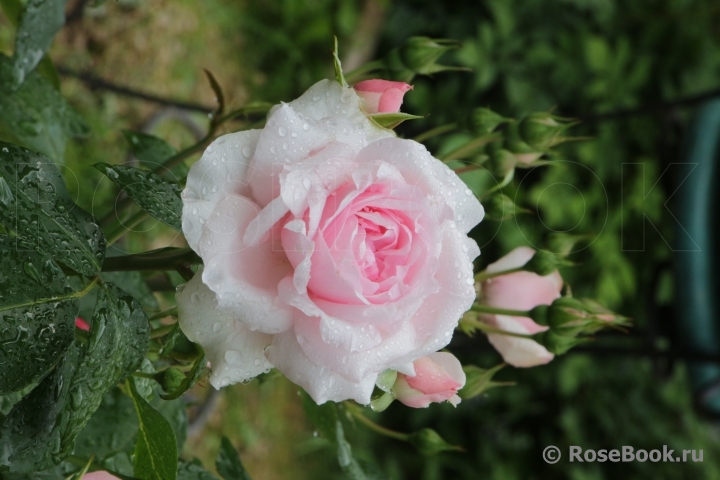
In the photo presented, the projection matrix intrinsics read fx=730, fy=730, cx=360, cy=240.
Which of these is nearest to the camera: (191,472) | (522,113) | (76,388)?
(76,388)

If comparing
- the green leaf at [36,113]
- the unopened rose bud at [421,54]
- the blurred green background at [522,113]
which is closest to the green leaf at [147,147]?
the green leaf at [36,113]

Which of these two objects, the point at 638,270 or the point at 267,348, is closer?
the point at 267,348

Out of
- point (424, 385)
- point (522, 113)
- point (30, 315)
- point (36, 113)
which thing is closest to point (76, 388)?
point (30, 315)

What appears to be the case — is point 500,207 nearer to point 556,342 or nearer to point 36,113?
point 556,342

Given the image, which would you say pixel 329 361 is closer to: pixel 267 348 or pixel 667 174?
pixel 267 348

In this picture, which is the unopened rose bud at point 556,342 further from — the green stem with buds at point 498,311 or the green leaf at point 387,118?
the green leaf at point 387,118

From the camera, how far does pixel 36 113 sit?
432 mm

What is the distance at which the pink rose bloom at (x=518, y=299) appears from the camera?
1.39 ft

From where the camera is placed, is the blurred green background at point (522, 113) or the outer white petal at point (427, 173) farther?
the blurred green background at point (522, 113)

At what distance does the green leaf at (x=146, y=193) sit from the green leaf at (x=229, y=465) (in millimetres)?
171

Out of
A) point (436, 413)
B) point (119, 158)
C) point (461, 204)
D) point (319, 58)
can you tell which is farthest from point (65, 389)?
point (319, 58)

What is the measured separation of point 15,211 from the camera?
0.27m

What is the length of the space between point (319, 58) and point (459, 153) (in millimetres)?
1208

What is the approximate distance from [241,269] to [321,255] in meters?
0.03
